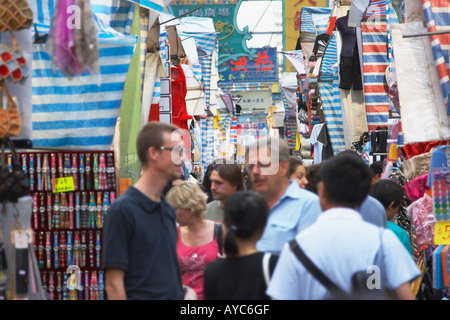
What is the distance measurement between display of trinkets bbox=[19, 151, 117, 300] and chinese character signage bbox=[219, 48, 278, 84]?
21.9m

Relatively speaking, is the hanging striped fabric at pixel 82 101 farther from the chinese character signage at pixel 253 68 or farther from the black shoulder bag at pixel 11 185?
the chinese character signage at pixel 253 68

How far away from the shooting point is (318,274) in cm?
316

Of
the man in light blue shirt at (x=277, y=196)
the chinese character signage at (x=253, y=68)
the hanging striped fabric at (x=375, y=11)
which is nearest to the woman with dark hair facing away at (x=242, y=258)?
the man in light blue shirt at (x=277, y=196)

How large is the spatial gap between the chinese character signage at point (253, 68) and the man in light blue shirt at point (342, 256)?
81.5ft

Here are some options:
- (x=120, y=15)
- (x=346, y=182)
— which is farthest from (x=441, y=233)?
(x=120, y=15)

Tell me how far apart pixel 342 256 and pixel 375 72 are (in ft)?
24.2

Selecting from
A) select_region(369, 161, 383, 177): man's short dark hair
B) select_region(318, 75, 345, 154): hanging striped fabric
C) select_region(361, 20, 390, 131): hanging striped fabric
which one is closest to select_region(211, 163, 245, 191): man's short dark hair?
select_region(369, 161, 383, 177): man's short dark hair

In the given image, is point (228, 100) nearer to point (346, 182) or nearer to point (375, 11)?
point (375, 11)

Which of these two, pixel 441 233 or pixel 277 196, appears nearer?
pixel 277 196

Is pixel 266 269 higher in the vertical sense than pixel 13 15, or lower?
lower

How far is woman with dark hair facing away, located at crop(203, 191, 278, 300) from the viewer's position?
3549mm

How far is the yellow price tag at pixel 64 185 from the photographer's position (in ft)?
20.6

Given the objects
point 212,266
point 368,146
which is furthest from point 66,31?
point 368,146
